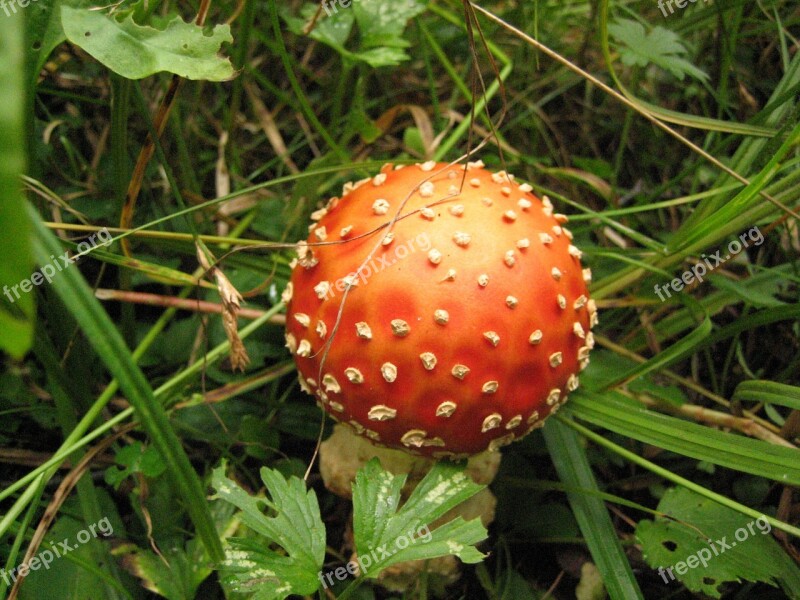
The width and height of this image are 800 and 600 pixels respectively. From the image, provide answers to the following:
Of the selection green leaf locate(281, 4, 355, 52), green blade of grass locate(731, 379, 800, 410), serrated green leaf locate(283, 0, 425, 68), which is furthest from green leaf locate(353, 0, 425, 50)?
green blade of grass locate(731, 379, 800, 410)

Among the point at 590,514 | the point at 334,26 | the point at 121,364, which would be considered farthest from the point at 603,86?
the point at 121,364

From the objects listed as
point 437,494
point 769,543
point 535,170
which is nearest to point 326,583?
point 437,494

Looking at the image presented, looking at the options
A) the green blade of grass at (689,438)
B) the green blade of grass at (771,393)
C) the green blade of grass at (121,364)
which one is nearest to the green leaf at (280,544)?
the green blade of grass at (121,364)

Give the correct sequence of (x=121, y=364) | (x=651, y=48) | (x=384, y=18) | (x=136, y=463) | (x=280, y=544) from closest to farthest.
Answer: (x=121, y=364)
(x=280, y=544)
(x=136, y=463)
(x=651, y=48)
(x=384, y=18)

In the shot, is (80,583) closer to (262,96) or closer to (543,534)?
(543,534)

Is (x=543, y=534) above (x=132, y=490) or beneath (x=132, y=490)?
beneath

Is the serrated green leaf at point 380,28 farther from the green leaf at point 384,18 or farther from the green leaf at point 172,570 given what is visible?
the green leaf at point 172,570

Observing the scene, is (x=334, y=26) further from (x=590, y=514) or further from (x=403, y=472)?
(x=590, y=514)
